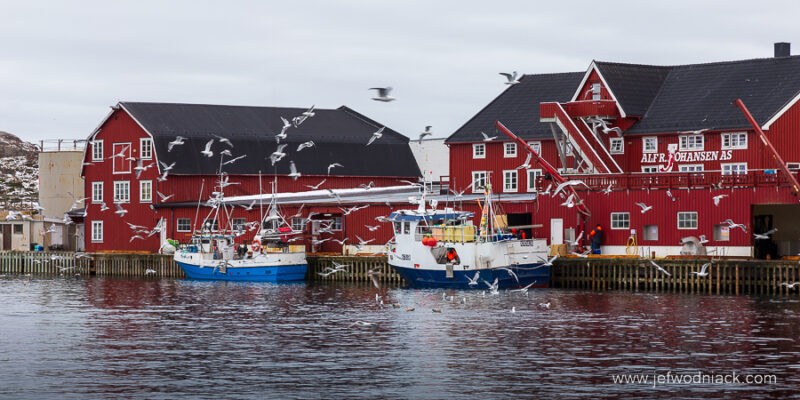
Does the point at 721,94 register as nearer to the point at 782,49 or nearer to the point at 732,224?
the point at 782,49

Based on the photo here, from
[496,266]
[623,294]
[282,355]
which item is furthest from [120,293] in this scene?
[282,355]

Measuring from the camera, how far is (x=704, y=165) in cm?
8162

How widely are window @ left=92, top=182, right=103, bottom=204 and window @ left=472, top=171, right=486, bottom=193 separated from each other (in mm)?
25262

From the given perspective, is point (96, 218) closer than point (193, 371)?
No

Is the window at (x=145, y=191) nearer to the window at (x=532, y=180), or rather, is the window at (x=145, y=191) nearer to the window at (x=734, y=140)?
Result: the window at (x=532, y=180)

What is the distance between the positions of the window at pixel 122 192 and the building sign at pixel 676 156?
1323 inches

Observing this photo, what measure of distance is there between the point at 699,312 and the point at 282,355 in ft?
65.1

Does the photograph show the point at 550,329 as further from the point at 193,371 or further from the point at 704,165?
the point at 704,165

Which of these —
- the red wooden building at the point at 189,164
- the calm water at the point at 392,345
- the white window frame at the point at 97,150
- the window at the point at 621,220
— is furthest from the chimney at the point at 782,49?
the white window frame at the point at 97,150

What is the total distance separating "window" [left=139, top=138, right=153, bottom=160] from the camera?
9512 centimetres

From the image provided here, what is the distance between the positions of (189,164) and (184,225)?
484 centimetres

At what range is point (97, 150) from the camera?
324ft

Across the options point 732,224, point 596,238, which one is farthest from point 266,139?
point 732,224

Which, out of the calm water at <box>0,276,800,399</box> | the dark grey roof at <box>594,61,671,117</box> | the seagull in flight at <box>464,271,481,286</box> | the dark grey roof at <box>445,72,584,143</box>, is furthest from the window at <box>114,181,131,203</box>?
the seagull in flight at <box>464,271,481,286</box>
